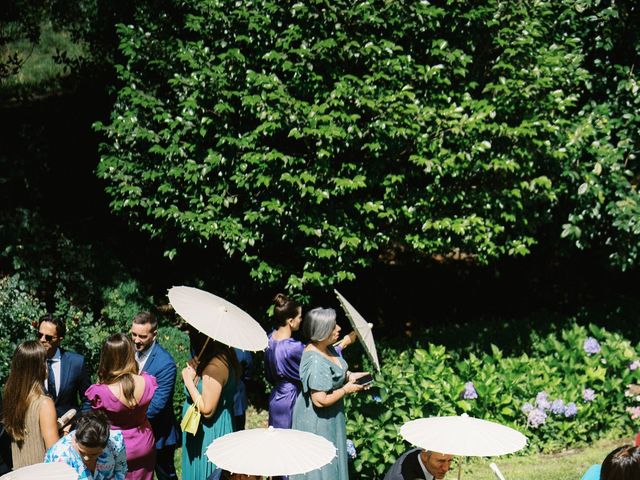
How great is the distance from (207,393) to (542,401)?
181 inches

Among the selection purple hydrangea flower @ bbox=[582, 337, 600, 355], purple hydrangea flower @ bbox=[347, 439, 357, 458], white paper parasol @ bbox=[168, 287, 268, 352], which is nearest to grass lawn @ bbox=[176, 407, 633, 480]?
purple hydrangea flower @ bbox=[582, 337, 600, 355]

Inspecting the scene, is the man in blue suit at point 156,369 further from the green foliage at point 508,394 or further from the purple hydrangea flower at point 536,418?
the purple hydrangea flower at point 536,418

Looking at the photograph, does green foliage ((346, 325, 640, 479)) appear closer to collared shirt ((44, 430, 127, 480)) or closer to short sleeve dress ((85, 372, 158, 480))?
short sleeve dress ((85, 372, 158, 480))

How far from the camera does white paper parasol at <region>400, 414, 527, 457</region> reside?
482cm

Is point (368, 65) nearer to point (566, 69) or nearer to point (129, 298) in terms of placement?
point (566, 69)

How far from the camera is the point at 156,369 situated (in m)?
6.53

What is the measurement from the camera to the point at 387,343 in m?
11.5

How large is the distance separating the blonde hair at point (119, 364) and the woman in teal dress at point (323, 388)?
53.3 inches

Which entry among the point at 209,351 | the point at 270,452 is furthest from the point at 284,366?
the point at 270,452

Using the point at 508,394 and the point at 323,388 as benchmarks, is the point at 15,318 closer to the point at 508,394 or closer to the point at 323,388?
the point at 323,388

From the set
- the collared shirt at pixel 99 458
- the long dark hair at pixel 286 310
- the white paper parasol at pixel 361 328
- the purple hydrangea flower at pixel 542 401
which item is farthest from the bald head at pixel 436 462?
the purple hydrangea flower at pixel 542 401

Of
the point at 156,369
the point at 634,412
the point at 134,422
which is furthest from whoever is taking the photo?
the point at 634,412

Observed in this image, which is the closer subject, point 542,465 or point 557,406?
point 542,465

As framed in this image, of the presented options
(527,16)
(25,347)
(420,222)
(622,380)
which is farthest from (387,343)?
(25,347)
